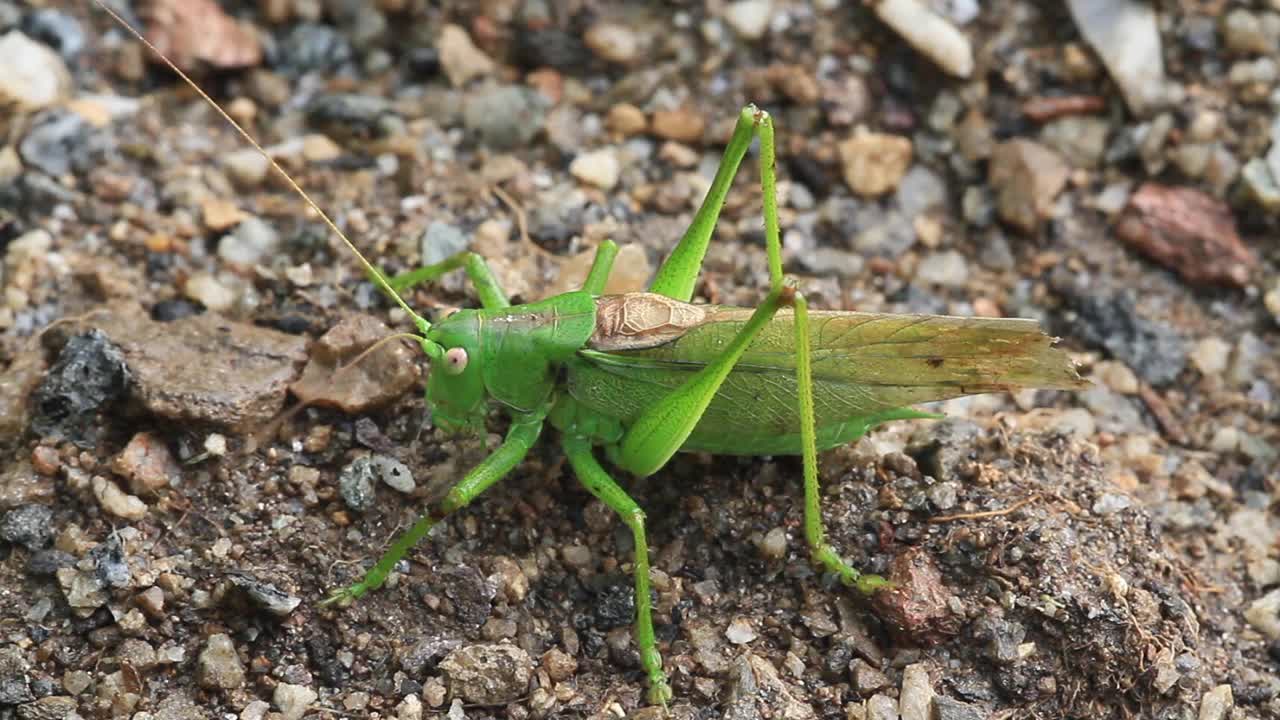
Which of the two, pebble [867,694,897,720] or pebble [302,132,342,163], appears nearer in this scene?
pebble [867,694,897,720]

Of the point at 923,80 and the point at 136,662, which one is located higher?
the point at 923,80

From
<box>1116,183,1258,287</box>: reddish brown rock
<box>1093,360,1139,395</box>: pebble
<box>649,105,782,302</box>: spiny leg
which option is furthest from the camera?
<box>1116,183,1258,287</box>: reddish brown rock

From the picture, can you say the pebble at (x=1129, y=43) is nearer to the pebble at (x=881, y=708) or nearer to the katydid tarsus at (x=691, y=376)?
the katydid tarsus at (x=691, y=376)

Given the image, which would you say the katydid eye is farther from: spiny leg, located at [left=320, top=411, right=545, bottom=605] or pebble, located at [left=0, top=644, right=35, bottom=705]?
pebble, located at [left=0, top=644, right=35, bottom=705]

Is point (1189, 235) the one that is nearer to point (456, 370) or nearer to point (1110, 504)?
point (1110, 504)

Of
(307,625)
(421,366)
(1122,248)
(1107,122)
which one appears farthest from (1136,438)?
(307,625)

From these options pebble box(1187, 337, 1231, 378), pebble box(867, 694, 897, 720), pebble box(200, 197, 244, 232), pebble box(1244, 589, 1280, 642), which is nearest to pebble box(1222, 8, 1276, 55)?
pebble box(1187, 337, 1231, 378)

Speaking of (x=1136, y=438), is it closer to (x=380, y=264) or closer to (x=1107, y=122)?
(x=1107, y=122)
